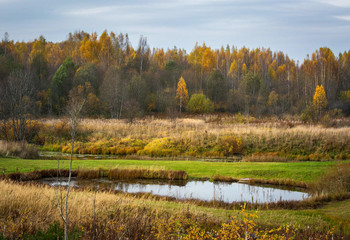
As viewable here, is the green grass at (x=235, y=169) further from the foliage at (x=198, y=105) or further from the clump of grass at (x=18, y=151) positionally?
the foliage at (x=198, y=105)

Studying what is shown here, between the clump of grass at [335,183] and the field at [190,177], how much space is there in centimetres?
4

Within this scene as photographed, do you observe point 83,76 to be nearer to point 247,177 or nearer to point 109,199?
point 247,177

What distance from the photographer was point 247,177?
1773 cm

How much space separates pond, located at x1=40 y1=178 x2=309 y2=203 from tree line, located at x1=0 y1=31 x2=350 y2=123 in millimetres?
26021

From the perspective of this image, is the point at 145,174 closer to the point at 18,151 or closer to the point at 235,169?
the point at 235,169

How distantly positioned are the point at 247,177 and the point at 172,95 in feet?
155

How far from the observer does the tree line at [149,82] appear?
55938 millimetres

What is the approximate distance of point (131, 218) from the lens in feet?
25.9

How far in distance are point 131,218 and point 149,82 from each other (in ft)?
203

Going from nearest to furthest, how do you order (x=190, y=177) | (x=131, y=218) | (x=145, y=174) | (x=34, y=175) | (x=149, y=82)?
(x=131, y=218) < (x=34, y=175) < (x=190, y=177) < (x=145, y=174) < (x=149, y=82)

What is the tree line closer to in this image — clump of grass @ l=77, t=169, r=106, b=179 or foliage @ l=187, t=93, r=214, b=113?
foliage @ l=187, t=93, r=214, b=113

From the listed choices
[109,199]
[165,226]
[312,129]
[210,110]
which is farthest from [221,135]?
[210,110]

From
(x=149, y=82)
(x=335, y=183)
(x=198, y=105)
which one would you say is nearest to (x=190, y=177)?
(x=335, y=183)

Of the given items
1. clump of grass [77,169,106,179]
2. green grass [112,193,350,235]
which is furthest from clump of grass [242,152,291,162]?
green grass [112,193,350,235]
